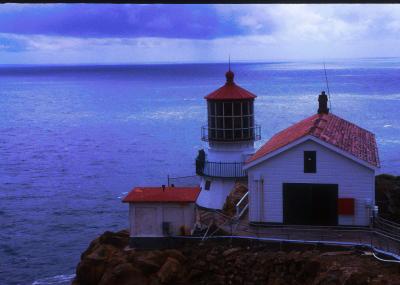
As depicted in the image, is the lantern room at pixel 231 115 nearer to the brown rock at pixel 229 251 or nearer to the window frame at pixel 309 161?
the window frame at pixel 309 161

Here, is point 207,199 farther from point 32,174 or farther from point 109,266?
point 32,174

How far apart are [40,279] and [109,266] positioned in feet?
23.6

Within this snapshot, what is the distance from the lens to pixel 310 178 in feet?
54.1

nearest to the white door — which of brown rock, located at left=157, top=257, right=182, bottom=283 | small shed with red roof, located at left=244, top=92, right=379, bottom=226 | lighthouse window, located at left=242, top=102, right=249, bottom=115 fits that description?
brown rock, located at left=157, top=257, right=182, bottom=283

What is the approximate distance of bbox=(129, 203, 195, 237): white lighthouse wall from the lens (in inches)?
671

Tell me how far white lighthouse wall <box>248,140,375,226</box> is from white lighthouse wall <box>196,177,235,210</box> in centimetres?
400

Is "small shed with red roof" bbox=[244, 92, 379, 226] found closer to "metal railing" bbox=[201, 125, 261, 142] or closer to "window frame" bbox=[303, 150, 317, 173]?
"window frame" bbox=[303, 150, 317, 173]

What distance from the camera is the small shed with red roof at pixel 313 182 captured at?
16219 millimetres

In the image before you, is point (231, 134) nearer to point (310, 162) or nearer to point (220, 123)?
point (220, 123)

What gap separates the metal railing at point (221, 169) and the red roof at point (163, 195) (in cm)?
320

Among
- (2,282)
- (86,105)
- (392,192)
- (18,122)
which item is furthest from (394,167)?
(86,105)

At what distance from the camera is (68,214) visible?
30.0 meters

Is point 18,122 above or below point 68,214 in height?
above

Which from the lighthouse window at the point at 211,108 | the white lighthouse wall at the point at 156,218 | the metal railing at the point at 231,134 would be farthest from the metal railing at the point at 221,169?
the white lighthouse wall at the point at 156,218
